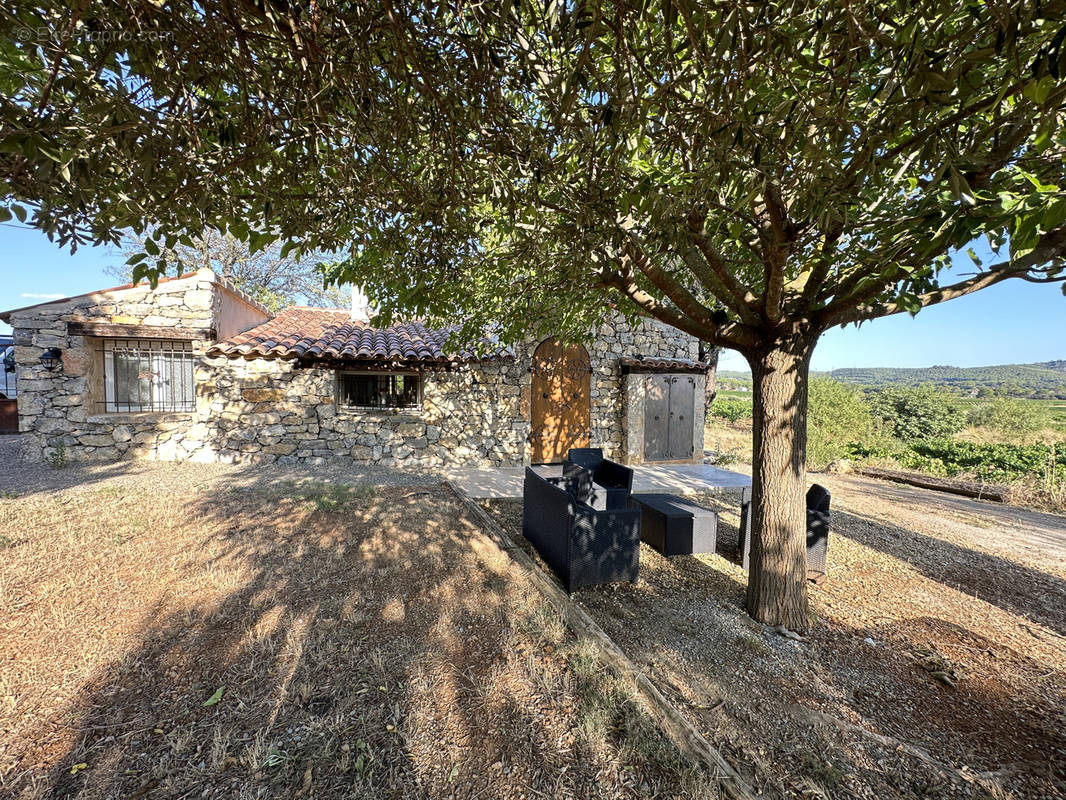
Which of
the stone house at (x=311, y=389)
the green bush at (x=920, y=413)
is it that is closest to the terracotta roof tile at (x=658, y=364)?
the stone house at (x=311, y=389)

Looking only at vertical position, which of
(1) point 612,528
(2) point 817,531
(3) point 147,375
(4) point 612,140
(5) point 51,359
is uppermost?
(4) point 612,140

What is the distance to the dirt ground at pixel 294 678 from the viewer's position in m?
1.96

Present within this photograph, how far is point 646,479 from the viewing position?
28.0 feet

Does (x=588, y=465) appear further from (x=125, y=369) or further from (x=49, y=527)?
(x=125, y=369)

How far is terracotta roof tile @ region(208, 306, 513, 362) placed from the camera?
8102 mm

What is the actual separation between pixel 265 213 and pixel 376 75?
0.99 metres

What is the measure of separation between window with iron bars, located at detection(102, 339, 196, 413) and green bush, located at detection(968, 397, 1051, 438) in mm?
23736

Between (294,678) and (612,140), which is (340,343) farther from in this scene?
(612,140)

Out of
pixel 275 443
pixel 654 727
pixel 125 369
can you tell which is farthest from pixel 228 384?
pixel 654 727

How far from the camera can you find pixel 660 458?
10109 mm

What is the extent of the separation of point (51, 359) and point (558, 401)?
9.32 meters

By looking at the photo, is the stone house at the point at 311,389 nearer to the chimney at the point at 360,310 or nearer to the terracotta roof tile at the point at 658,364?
the terracotta roof tile at the point at 658,364

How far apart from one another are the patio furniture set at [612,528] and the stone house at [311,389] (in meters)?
2.94

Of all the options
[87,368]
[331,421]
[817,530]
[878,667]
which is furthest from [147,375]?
[878,667]
